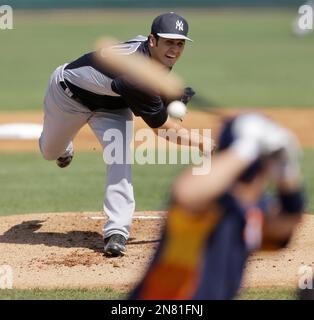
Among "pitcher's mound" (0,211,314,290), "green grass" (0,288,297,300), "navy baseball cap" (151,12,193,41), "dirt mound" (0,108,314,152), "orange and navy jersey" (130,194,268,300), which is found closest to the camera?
"orange and navy jersey" (130,194,268,300)

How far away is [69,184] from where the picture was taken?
Result: 10.1 meters

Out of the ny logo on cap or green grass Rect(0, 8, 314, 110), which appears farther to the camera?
green grass Rect(0, 8, 314, 110)

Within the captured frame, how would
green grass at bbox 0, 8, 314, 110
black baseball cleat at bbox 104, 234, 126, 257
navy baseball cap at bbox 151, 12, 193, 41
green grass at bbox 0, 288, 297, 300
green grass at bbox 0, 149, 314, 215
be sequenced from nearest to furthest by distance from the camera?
1. green grass at bbox 0, 288, 297, 300
2. navy baseball cap at bbox 151, 12, 193, 41
3. black baseball cleat at bbox 104, 234, 126, 257
4. green grass at bbox 0, 149, 314, 215
5. green grass at bbox 0, 8, 314, 110

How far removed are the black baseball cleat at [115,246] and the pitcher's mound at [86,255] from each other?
0.19 feet

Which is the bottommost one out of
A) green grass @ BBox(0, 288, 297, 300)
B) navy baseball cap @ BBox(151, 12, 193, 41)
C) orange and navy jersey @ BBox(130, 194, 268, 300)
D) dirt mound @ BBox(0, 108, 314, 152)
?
orange and navy jersey @ BBox(130, 194, 268, 300)

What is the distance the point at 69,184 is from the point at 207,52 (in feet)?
57.6

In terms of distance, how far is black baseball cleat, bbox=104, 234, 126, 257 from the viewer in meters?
6.64

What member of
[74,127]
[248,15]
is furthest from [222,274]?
[248,15]

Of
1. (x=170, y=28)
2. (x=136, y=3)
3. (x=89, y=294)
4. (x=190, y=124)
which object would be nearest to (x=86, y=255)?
(x=89, y=294)

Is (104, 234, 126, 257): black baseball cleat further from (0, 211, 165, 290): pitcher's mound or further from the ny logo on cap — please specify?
the ny logo on cap

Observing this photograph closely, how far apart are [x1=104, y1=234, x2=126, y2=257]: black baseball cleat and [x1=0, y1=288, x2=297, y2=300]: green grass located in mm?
839

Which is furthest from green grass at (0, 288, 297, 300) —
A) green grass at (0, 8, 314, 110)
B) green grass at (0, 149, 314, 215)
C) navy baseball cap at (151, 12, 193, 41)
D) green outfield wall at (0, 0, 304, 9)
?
green outfield wall at (0, 0, 304, 9)

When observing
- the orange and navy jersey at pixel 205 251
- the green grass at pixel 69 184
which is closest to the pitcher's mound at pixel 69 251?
the green grass at pixel 69 184

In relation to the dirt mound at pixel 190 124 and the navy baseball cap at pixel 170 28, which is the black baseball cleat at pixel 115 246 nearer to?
the navy baseball cap at pixel 170 28
